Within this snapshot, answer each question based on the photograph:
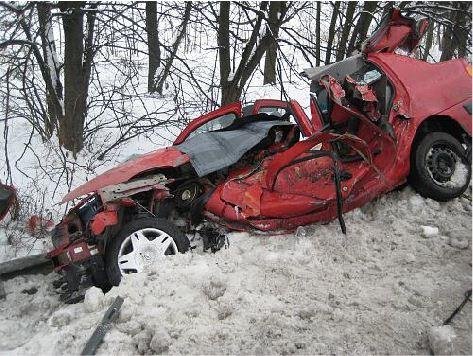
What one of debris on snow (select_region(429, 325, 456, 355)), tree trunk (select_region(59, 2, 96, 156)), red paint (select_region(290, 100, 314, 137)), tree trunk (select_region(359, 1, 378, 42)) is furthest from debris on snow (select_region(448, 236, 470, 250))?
tree trunk (select_region(359, 1, 378, 42))

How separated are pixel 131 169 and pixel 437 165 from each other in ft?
9.77

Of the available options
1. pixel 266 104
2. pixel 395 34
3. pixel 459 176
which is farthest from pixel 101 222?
pixel 395 34

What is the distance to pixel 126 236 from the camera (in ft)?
13.3

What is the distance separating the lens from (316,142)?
13.8 feet

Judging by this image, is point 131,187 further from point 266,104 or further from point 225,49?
point 225,49

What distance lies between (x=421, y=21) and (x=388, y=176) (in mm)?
1775

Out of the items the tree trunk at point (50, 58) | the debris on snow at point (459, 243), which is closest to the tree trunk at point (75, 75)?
the tree trunk at point (50, 58)

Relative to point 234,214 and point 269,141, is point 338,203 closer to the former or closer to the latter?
point 234,214

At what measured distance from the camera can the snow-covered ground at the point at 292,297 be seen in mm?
2973

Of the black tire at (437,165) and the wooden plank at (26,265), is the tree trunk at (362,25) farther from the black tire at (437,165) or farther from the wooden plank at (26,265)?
the wooden plank at (26,265)

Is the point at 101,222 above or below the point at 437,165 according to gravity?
above

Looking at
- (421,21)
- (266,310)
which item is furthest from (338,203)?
(421,21)

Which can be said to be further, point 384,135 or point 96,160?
point 96,160

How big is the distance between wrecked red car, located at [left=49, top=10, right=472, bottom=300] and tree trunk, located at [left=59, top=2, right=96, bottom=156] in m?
2.84
